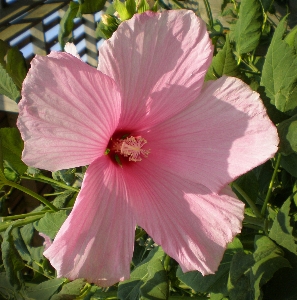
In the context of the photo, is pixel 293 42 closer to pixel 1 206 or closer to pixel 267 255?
pixel 267 255

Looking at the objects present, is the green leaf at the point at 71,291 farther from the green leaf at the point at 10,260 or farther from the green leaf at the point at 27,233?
the green leaf at the point at 27,233

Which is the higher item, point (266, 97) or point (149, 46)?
point (149, 46)

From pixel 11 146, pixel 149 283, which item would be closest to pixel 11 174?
pixel 11 146

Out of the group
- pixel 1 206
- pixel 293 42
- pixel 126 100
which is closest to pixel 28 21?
pixel 1 206

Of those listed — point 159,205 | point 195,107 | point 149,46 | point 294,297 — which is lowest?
point 294,297

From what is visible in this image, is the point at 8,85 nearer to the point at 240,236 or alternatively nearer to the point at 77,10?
the point at 77,10

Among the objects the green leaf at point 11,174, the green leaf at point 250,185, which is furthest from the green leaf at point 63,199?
the green leaf at point 250,185

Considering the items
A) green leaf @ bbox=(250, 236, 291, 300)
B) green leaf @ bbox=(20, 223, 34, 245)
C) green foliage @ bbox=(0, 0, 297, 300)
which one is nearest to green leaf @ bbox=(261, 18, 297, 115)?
green foliage @ bbox=(0, 0, 297, 300)
